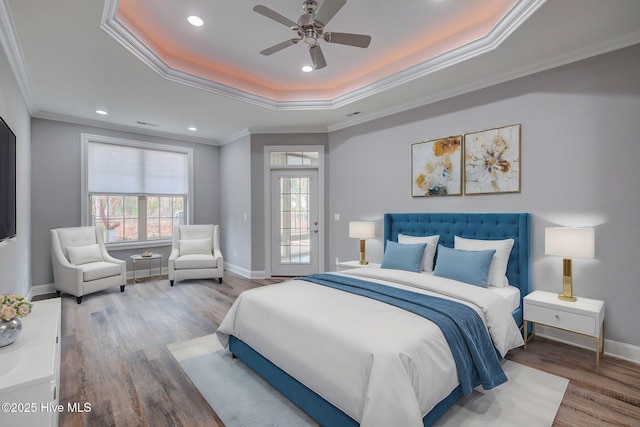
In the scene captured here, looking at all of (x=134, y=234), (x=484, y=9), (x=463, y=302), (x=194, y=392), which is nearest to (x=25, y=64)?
(x=134, y=234)

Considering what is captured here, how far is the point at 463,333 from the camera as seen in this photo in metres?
1.96

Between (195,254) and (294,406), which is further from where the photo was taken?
(195,254)

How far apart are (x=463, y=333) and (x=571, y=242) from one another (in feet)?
4.79

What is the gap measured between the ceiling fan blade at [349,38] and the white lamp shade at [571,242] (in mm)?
2261

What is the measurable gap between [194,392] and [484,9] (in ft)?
12.8

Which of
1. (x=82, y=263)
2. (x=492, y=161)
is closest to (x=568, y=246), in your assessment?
(x=492, y=161)

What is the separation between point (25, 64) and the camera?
3.11 m

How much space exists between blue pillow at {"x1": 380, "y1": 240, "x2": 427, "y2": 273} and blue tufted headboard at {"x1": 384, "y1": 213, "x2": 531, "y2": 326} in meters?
0.42

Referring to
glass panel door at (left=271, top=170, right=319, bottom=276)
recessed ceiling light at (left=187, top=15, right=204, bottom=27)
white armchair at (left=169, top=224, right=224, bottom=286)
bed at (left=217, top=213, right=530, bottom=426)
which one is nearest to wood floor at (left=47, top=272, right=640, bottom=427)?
bed at (left=217, top=213, right=530, bottom=426)

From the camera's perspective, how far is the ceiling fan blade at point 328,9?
207 centimetres

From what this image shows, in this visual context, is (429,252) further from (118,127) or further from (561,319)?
(118,127)

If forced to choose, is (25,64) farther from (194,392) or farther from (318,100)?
(194,392)

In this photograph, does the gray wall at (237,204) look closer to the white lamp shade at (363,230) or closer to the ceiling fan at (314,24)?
the white lamp shade at (363,230)

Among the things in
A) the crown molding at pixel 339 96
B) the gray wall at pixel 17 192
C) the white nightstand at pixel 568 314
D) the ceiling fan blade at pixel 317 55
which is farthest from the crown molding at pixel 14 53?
the white nightstand at pixel 568 314
